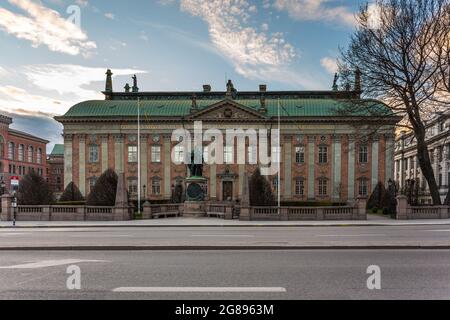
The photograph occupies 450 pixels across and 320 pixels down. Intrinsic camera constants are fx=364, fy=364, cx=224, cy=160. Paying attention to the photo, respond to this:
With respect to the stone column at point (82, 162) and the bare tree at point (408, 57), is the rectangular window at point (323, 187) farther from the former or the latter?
the stone column at point (82, 162)

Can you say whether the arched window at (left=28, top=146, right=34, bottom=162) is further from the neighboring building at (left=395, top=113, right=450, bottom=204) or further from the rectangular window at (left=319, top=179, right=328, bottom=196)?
the neighboring building at (left=395, top=113, right=450, bottom=204)

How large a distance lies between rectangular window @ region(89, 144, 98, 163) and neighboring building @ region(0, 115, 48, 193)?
1407 inches

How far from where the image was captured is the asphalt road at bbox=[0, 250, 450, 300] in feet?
22.0

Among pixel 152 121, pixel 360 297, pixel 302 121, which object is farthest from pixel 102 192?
pixel 302 121

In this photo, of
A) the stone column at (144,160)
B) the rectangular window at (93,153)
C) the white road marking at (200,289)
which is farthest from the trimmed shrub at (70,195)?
the white road marking at (200,289)

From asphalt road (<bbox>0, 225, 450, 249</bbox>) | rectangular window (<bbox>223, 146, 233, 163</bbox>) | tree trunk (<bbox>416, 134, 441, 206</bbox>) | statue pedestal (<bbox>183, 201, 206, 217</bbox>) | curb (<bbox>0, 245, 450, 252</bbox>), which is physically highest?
rectangular window (<bbox>223, 146, 233, 163</bbox>)

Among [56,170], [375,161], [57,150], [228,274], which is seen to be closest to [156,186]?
[375,161]

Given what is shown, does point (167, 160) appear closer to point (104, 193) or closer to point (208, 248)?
point (104, 193)

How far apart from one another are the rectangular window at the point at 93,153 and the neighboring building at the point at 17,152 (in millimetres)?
35727

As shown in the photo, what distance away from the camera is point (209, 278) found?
7.79 metres

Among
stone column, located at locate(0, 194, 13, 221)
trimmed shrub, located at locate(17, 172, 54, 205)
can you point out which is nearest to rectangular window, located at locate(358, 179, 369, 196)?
trimmed shrub, located at locate(17, 172, 54, 205)
